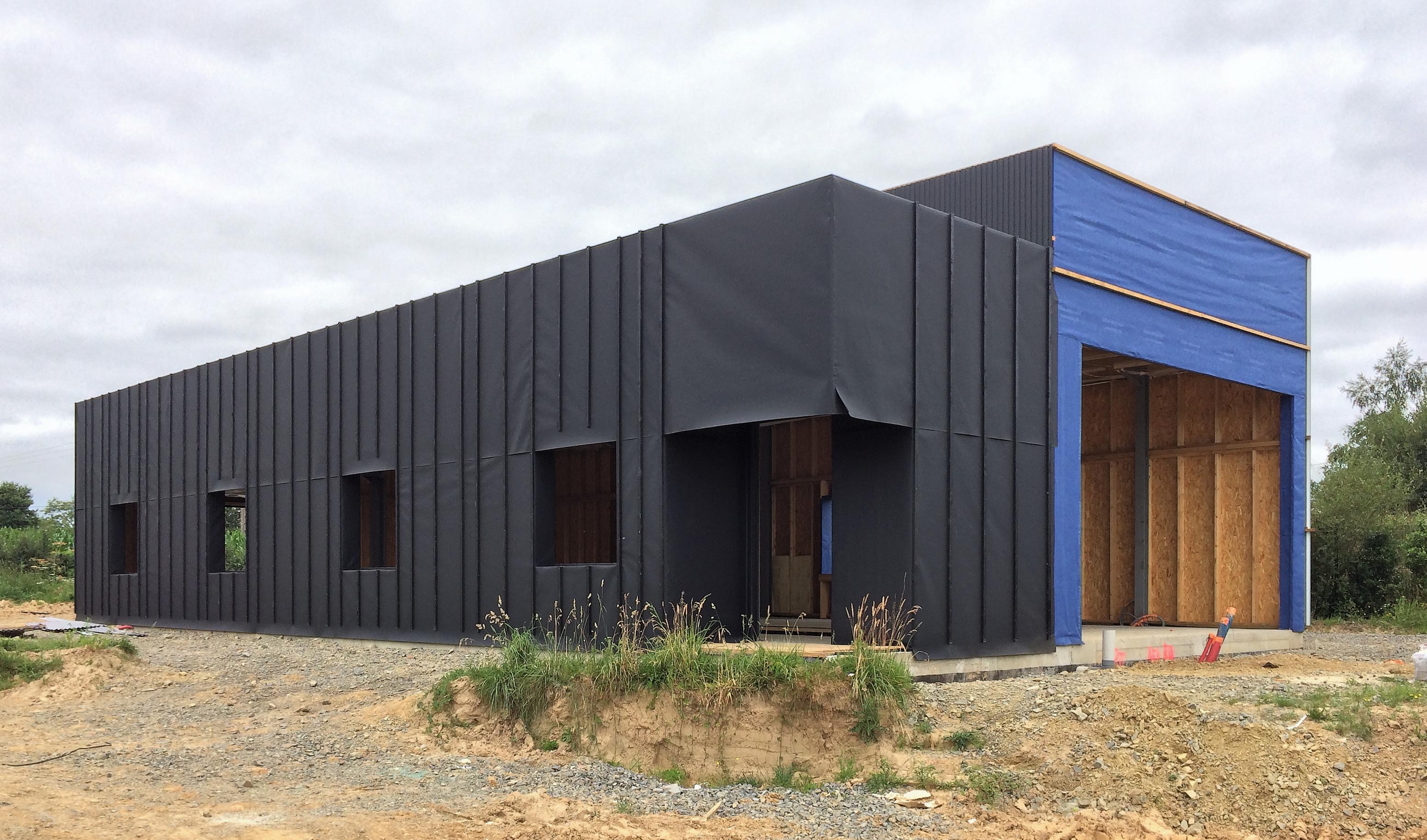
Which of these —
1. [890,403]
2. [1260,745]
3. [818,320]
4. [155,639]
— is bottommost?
[155,639]

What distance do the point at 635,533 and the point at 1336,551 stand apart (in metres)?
19.7

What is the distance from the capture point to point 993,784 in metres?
8.65

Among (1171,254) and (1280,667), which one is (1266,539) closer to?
(1280,667)

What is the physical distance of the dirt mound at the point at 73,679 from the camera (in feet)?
44.1

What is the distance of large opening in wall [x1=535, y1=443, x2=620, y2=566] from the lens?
22906mm

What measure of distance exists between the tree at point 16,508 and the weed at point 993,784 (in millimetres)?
59112

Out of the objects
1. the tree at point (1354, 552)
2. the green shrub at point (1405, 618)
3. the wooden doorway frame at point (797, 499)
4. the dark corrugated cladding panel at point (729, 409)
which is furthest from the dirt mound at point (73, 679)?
the tree at point (1354, 552)

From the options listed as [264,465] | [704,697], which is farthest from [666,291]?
[264,465]

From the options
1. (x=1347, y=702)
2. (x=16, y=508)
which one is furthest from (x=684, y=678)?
(x=16, y=508)

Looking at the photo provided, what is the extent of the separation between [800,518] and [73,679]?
39.6 ft

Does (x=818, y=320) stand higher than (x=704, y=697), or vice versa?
(x=818, y=320)

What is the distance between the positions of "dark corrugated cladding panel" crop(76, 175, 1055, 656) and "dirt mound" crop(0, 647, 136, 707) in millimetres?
4078

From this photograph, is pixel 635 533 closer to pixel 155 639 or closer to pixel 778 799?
pixel 778 799

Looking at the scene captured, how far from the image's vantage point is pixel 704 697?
970 centimetres
